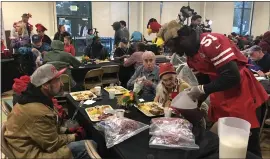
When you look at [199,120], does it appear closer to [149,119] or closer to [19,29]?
[149,119]

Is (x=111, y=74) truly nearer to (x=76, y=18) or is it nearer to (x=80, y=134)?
(x=80, y=134)

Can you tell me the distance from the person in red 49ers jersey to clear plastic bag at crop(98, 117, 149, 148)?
46cm

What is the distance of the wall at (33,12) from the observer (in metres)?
7.40

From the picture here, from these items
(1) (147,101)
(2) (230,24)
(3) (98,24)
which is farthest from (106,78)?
(2) (230,24)

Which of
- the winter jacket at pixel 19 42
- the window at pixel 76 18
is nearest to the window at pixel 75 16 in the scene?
the window at pixel 76 18

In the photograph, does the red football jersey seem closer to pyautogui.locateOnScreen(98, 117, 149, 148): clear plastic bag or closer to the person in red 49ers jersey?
the person in red 49ers jersey

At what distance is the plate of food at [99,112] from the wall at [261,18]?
33.3ft

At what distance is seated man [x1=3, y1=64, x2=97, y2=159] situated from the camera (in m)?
1.59

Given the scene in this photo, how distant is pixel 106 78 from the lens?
15.0ft

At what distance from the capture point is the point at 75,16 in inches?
333

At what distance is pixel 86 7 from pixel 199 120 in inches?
300

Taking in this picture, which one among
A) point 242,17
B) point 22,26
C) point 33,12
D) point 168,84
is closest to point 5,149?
point 168,84

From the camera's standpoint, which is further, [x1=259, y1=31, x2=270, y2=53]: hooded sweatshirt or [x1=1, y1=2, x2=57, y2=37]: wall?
[x1=1, y1=2, x2=57, y2=37]: wall

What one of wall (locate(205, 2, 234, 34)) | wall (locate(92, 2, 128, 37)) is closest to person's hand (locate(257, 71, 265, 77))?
wall (locate(92, 2, 128, 37))
